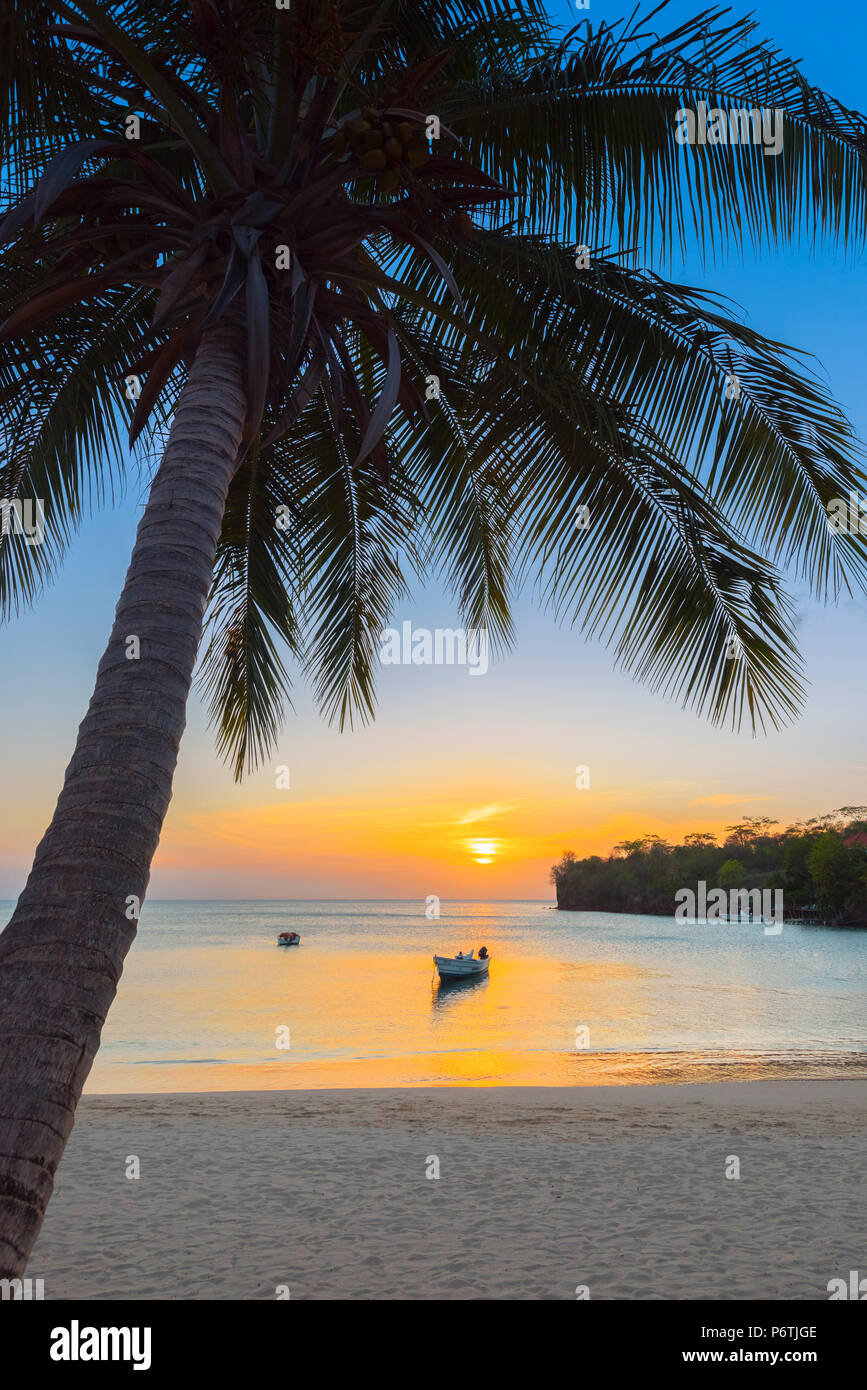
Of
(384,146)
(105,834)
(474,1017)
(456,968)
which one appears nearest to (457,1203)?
(105,834)

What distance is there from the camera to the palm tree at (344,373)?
2.77m

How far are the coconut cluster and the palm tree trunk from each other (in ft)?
3.30

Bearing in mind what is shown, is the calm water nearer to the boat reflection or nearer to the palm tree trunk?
the boat reflection

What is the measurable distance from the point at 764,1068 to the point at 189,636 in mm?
17054

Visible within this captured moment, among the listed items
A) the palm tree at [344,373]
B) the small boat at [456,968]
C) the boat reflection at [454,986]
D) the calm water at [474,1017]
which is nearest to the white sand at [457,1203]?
the palm tree at [344,373]

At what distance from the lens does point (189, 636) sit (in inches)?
115

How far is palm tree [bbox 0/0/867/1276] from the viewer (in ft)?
9.09

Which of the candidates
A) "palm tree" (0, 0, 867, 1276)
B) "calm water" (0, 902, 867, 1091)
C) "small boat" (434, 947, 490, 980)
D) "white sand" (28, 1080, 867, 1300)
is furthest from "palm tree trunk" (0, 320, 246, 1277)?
"small boat" (434, 947, 490, 980)

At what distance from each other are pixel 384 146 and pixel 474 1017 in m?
25.6

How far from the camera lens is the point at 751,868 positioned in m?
83.9

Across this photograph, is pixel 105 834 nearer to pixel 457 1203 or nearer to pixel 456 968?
pixel 457 1203

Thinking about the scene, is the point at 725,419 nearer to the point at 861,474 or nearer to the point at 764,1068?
the point at 861,474

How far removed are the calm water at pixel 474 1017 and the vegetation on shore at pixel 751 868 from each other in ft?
48.7

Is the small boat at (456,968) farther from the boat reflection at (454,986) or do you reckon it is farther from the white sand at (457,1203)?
the white sand at (457,1203)
